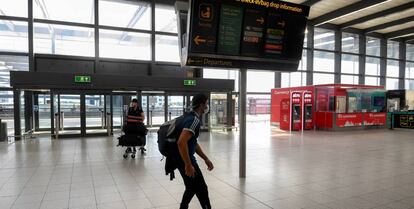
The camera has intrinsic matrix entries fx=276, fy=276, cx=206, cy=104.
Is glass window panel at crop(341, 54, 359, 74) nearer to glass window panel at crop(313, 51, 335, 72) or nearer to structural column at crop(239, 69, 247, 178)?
glass window panel at crop(313, 51, 335, 72)

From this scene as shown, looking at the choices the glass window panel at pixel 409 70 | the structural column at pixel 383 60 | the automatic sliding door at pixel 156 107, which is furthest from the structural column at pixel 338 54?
the automatic sliding door at pixel 156 107

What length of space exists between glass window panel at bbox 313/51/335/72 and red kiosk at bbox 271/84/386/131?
10.6 feet

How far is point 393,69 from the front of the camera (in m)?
19.9

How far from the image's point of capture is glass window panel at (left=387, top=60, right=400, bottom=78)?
19641mm

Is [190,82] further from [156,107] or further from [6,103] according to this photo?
[6,103]

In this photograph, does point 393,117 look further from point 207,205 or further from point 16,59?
point 16,59

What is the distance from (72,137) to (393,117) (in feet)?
47.6

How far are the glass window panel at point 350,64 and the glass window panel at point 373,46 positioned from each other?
5.03 ft

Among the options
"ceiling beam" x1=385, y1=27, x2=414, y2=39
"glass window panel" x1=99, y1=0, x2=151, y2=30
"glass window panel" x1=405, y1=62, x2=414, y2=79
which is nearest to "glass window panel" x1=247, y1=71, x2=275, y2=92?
"glass window panel" x1=99, y1=0, x2=151, y2=30

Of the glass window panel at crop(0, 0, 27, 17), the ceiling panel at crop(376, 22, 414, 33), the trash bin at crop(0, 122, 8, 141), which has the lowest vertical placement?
the trash bin at crop(0, 122, 8, 141)

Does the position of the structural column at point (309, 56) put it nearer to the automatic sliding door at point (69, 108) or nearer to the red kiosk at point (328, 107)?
the red kiosk at point (328, 107)

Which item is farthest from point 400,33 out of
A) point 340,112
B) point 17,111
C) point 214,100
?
point 17,111

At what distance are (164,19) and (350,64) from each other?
41.2 ft

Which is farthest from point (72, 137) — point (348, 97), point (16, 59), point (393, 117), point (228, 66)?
point (393, 117)
